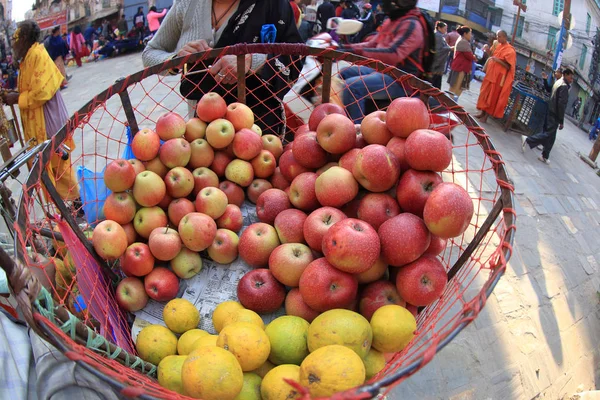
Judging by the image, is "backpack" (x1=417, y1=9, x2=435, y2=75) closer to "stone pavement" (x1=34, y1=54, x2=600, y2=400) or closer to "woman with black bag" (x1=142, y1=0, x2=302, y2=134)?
"woman with black bag" (x1=142, y1=0, x2=302, y2=134)

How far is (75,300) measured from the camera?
159cm

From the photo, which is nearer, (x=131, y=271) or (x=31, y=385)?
(x=31, y=385)

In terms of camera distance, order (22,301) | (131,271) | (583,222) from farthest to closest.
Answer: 1. (583,222)
2. (131,271)
3. (22,301)

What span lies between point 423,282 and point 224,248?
802 mm

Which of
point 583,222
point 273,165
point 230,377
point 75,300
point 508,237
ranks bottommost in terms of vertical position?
point 583,222

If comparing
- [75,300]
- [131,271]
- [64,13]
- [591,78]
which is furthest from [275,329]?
[64,13]

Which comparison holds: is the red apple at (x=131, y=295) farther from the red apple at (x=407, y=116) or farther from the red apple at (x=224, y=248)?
the red apple at (x=407, y=116)

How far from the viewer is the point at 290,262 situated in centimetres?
153

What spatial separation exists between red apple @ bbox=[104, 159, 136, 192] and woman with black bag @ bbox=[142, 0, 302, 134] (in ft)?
2.30

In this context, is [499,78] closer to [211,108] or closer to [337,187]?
[211,108]

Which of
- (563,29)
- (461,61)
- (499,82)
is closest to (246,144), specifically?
(499,82)

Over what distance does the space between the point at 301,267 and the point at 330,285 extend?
16cm

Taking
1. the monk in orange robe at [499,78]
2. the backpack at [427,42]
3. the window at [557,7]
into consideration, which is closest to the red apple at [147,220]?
the backpack at [427,42]

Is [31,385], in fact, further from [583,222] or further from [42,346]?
Result: [583,222]
